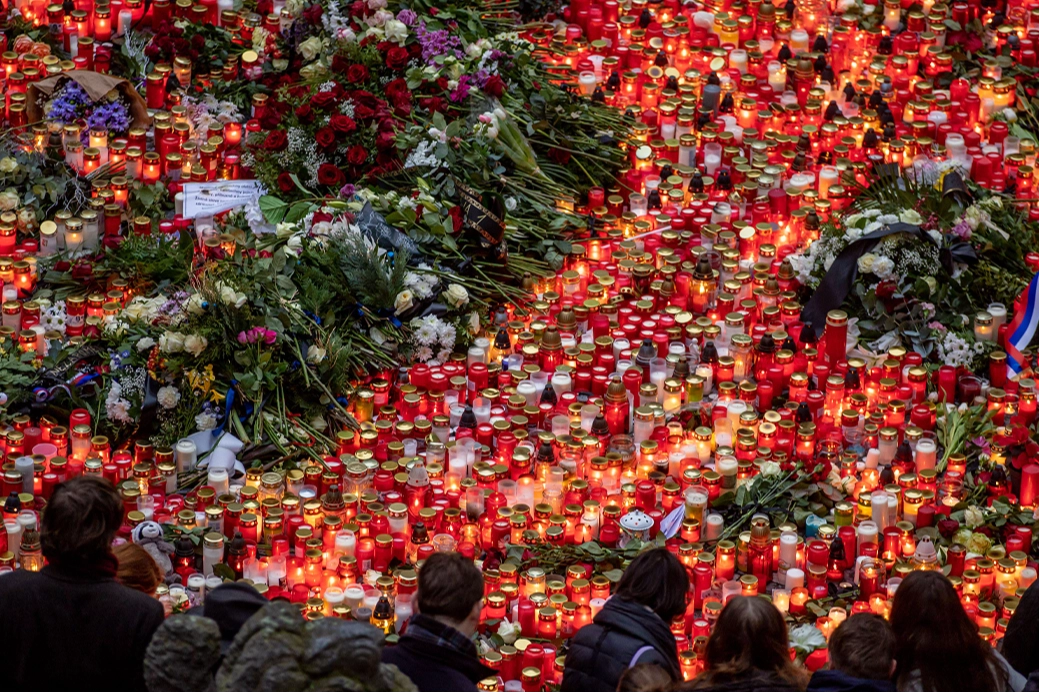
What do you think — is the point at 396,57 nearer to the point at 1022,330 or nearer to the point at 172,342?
the point at 172,342

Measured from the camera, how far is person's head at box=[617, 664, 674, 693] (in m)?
4.80

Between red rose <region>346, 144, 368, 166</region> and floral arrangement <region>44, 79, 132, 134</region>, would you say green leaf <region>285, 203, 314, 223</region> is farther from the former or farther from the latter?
floral arrangement <region>44, 79, 132, 134</region>

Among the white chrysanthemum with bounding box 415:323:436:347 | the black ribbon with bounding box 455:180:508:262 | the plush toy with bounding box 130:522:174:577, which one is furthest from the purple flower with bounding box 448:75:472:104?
the plush toy with bounding box 130:522:174:577

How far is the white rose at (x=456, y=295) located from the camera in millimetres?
7727

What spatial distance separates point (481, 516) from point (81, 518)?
256 cm

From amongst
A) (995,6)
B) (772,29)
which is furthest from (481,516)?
(995,6)

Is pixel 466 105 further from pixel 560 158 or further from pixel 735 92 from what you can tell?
pixel 735 92

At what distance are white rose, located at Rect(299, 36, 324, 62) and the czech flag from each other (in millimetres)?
3509

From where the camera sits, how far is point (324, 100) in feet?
27.5

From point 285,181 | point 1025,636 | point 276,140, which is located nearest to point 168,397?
point 285,181

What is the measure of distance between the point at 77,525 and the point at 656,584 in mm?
1537

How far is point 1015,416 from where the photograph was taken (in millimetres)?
7316

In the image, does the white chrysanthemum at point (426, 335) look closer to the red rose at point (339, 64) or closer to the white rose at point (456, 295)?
the white rose at point (456, 295)

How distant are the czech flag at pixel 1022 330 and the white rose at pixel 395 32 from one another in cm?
311
